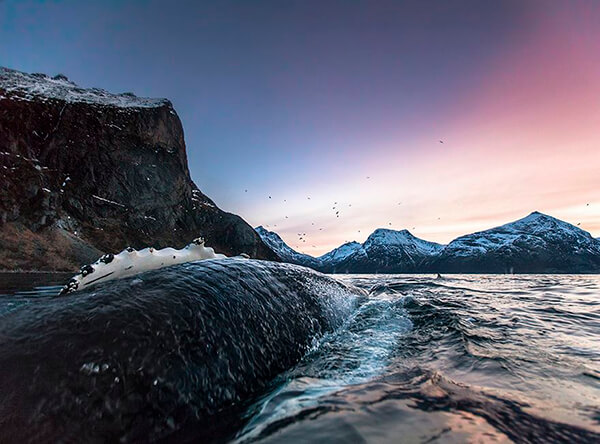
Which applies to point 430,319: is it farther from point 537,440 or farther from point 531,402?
point 537,440

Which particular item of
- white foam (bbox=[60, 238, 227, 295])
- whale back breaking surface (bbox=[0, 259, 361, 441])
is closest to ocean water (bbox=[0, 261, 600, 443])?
whale back breaking surface (bbox=[0, 259, 361, 441])

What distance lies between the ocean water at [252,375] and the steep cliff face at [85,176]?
167 feet

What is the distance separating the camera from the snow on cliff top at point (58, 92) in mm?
63312

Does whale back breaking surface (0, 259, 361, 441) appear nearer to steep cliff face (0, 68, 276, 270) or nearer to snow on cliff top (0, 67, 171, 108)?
steep cliff face (0, 68, 276, 270)

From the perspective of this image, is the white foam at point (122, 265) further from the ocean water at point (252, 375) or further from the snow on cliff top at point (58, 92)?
the snow on cliff top at point (58, 92)

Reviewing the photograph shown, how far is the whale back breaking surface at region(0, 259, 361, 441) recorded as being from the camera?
1.58 m

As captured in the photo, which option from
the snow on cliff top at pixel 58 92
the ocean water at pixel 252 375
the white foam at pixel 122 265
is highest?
the snow on cliff top at pixel 58 92

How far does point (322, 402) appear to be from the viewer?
82.5 inches

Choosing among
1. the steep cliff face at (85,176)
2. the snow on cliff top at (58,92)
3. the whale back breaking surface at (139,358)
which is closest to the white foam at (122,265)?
the whale back breaking surface at (139,358)

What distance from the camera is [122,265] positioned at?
9.72 feet

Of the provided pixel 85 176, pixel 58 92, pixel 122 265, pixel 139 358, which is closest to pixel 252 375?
pixel 139 358

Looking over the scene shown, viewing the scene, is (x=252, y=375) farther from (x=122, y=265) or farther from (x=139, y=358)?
(x=122, y=265)

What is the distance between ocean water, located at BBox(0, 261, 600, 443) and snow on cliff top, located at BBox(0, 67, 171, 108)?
267 ft

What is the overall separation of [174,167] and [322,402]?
8568cm
